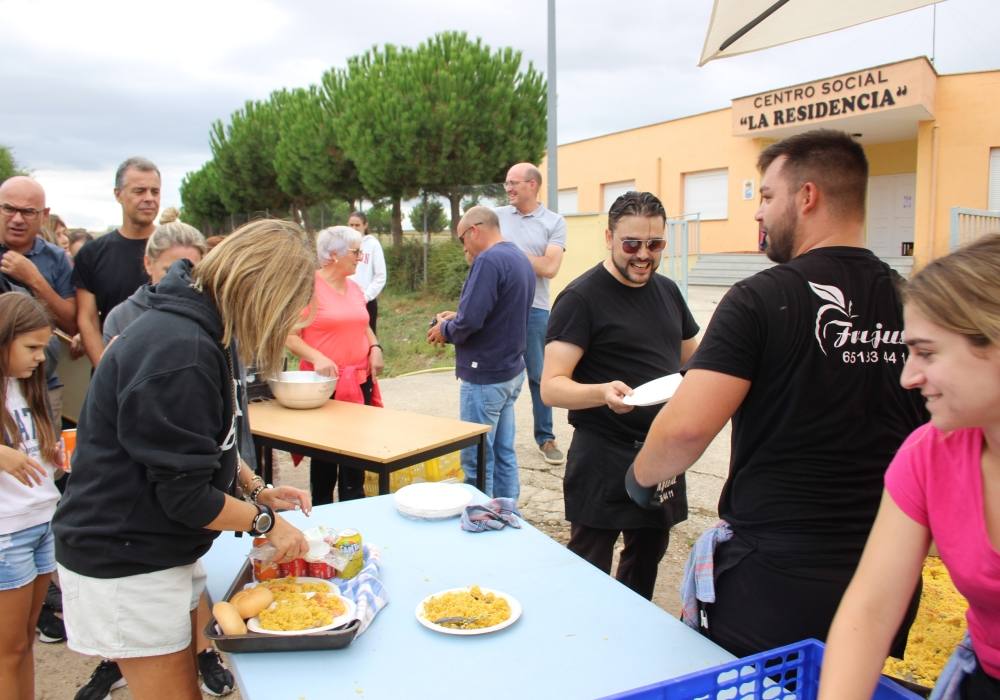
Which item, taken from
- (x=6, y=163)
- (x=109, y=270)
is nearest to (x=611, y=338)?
(x=109, y=270)

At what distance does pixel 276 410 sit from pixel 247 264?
2513mm

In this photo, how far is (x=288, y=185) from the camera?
1945cm

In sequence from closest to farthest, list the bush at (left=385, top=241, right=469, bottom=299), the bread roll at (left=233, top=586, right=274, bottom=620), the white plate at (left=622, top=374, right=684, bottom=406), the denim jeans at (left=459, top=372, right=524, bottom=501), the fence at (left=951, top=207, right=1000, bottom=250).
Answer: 1. the bread roll at (left=233, top=586, right=274, bottom=620)
2. the white plate at (left=622, top=374, right=684, bottom=406)
3. the denim jeans at (left=459, top=372, right=524, bottom=501)
4. the fence at (left=951, top=207, right=1000, bottom=250)
5. the bush at (left=385, top=241, right=469, bottom=299)

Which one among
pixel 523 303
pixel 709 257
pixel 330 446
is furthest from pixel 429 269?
pixel 330 446

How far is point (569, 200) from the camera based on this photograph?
82.5 feet

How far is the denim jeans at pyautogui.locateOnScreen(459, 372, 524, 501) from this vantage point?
4207 mm

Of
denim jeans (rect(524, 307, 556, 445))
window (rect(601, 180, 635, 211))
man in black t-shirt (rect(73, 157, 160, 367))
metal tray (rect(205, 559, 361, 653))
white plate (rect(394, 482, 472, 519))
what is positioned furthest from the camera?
window (rect(601, 180, 635, 211))

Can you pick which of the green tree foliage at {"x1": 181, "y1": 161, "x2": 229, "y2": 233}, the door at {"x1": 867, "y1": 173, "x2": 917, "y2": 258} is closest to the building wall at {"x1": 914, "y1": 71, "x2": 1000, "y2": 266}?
the door at {"x1": 867, "y1": 173, "x2": 917, "y2": 258}

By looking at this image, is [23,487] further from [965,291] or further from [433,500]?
[965,291]

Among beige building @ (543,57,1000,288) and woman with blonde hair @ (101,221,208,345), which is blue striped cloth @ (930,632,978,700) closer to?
woman with blonde hair @ (101,221,208,345)

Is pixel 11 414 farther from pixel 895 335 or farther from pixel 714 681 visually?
A: pixel 895 335

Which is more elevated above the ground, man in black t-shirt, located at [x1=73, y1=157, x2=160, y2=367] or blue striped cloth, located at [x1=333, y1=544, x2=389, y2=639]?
man in black t-shirt, located at [x1=73, y1=157, x2=160, y2=367]

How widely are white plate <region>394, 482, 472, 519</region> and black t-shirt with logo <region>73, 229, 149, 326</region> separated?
2236 mm

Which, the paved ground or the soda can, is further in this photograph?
the paved ground
